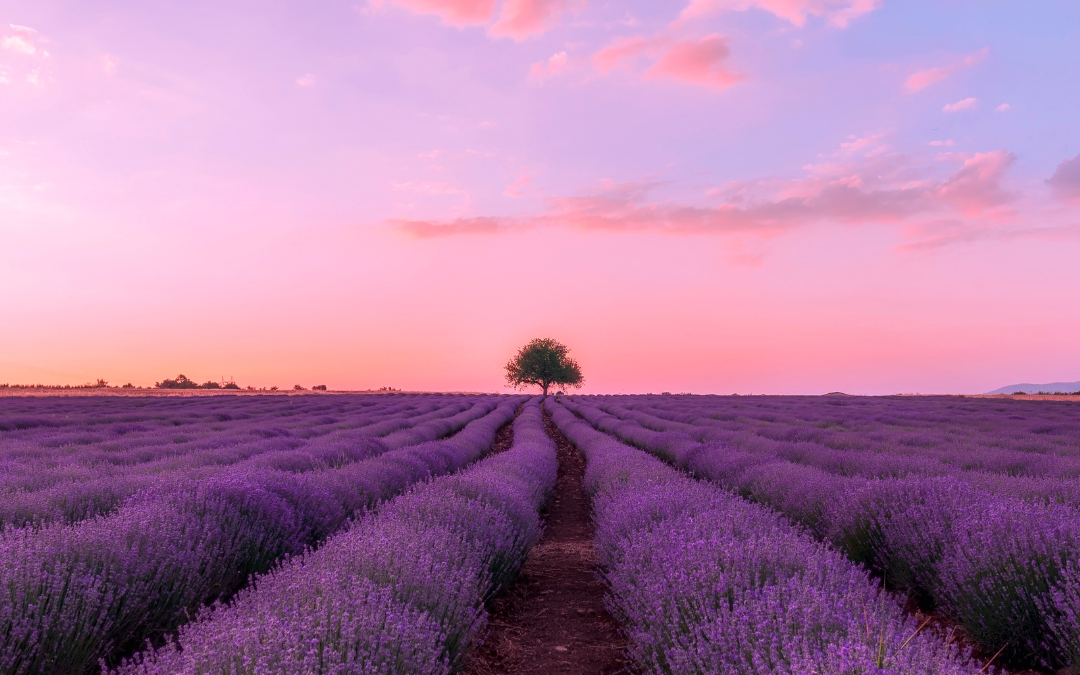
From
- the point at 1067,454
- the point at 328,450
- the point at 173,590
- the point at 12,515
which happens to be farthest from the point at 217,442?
the point at 1067,454

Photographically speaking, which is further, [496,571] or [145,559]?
[496,571]

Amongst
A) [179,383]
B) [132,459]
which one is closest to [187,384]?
[179,383]

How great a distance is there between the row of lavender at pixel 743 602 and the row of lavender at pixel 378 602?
834 mm

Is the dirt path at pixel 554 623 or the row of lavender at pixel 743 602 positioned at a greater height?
the row of lavender at pixel 743 602

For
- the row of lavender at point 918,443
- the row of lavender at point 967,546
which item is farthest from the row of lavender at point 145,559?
the row of lavender at point 918,443

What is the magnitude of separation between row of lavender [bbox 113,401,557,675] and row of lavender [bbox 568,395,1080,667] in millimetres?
2399

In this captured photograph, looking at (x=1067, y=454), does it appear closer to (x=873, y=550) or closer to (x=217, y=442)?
(x=873, y=550)

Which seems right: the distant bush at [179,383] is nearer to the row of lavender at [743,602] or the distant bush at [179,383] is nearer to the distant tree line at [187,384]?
the distant tree line at [187,384]

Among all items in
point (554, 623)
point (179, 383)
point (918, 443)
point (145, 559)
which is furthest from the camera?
point (179, 383)

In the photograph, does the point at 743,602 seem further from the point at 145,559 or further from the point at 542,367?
the point at 542,367

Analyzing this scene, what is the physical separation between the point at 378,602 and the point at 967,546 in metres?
3.39

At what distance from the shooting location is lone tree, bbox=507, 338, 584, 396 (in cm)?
5194

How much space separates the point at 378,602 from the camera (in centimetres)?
248

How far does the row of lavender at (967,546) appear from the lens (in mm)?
3193
